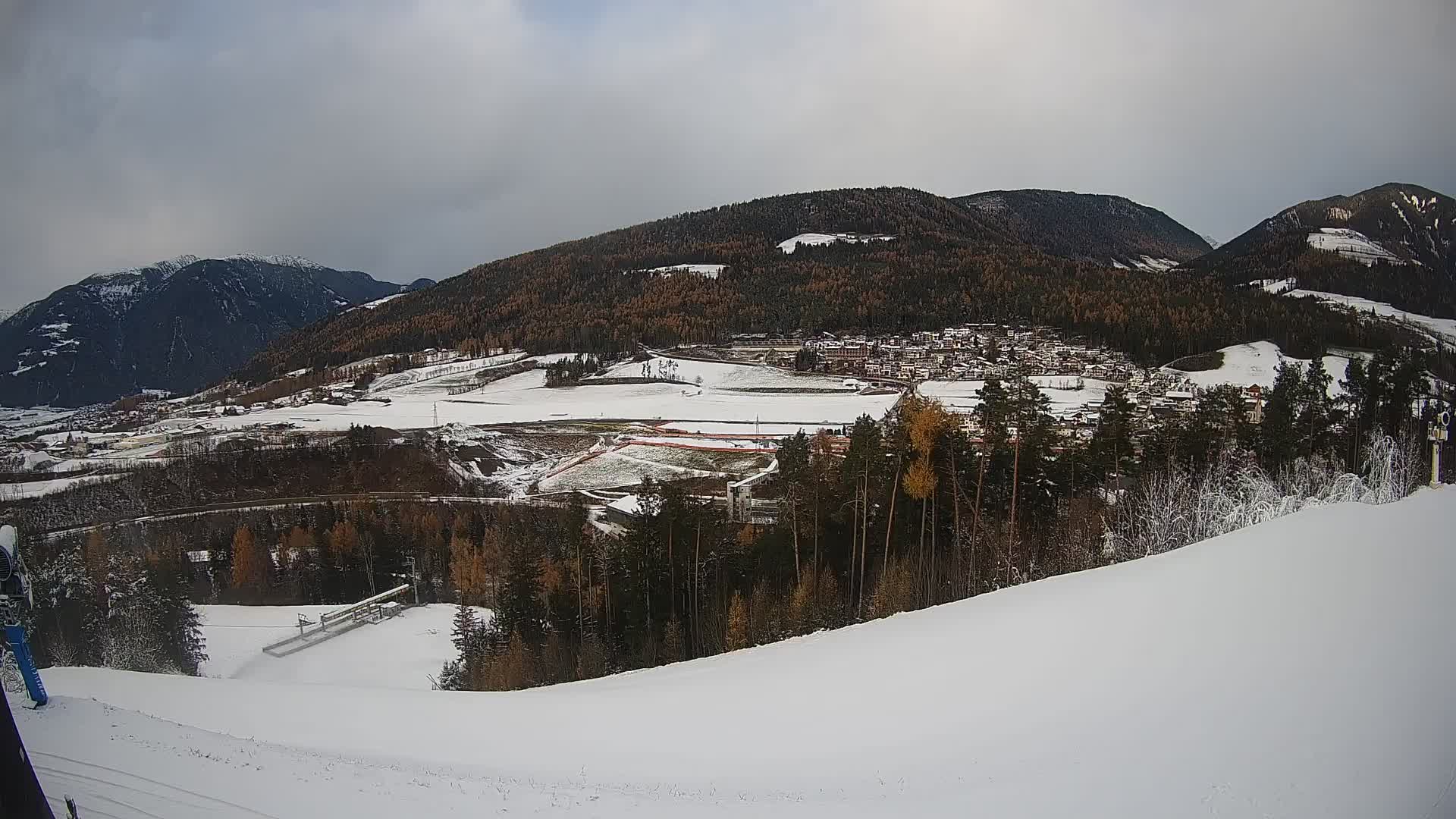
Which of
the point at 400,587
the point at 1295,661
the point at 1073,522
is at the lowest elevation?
the point at 400,587

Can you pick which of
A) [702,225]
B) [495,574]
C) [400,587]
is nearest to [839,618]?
[495,574]

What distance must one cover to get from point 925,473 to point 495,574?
19.8m

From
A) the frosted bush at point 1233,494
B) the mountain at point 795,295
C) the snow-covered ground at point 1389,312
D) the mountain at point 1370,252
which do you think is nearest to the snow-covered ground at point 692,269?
the mountain at point 795,295

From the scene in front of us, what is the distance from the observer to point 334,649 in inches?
945

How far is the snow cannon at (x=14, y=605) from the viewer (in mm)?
7453

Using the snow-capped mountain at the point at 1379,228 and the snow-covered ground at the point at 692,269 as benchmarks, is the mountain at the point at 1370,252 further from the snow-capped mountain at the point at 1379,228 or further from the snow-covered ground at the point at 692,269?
the snow-covered ground at the point at 692,269

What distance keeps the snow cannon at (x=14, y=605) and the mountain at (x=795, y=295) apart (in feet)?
297

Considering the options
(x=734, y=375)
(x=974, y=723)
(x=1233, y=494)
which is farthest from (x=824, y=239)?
(x=974, y=723)

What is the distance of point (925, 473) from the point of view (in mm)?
17922

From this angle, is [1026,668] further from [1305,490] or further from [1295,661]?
[1305,490]

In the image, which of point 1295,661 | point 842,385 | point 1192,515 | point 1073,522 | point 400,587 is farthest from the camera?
point 842,385

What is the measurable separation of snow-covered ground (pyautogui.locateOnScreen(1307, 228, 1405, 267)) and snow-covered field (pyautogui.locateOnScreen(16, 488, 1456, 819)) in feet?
447

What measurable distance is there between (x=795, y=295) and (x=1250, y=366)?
71609mm

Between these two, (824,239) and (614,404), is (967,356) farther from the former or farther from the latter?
(824,239)
